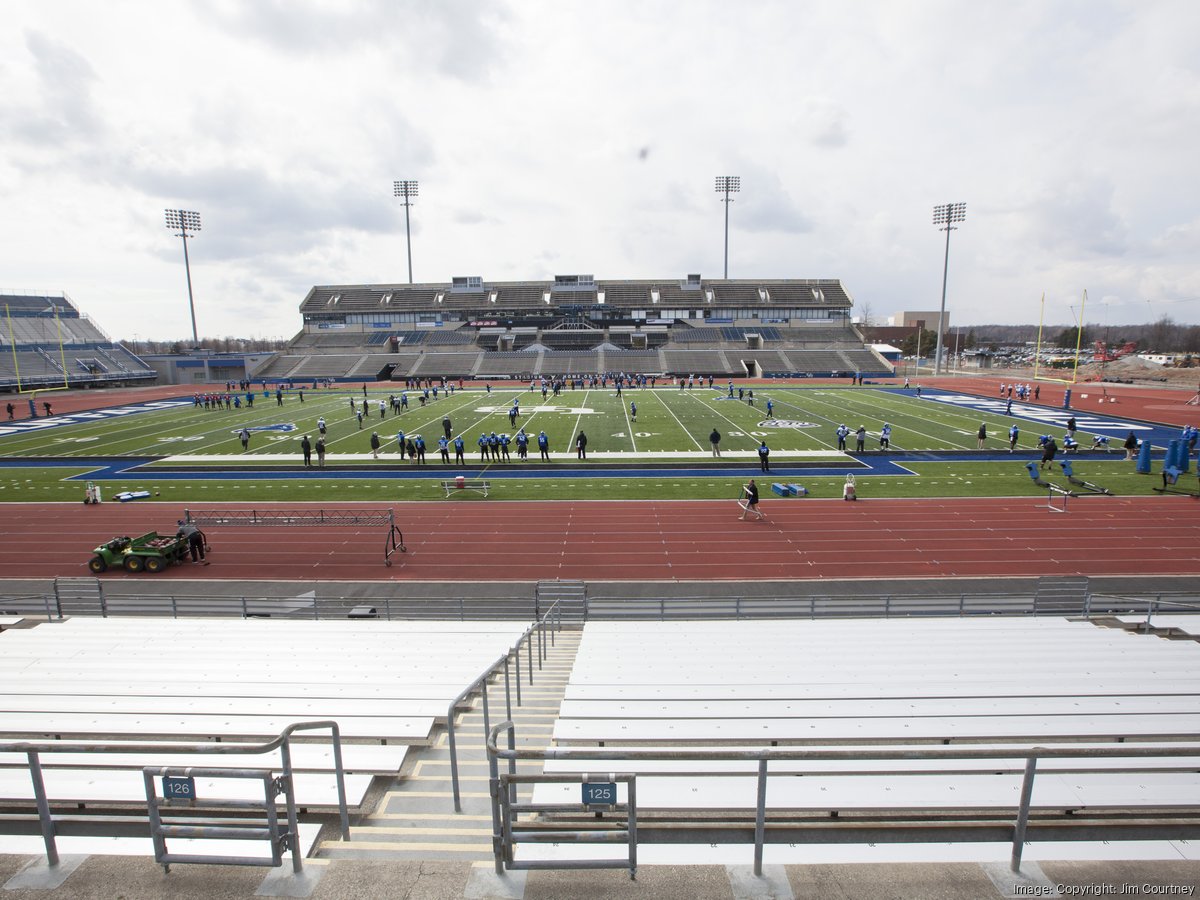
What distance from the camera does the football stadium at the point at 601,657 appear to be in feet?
10.6

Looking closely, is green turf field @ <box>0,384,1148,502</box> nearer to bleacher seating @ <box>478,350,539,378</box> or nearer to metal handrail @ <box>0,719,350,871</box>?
metal handrail @ <box>0,719,350,871</box>

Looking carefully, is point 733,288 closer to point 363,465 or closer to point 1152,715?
point 363,465

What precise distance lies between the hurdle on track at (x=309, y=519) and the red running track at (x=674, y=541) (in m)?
0.38

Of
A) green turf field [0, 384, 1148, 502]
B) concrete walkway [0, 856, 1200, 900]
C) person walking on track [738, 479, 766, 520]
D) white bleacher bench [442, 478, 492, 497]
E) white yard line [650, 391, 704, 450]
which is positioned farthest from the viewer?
white yard line [650, 391, 704, 450]

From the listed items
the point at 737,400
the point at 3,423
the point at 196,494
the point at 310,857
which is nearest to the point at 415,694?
the point at 310,857

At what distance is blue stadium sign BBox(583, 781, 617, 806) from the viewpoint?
3215 millimetres

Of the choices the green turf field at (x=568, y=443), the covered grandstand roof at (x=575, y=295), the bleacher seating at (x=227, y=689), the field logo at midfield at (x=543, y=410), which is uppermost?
the covered grandstand roof at (x=575, y=295)

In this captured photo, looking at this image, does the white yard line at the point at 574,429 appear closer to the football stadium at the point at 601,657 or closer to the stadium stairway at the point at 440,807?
the football stadium at the point at 601,657

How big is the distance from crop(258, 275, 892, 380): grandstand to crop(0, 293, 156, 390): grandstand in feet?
52.7

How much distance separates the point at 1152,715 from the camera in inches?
214

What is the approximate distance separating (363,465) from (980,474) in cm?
2497

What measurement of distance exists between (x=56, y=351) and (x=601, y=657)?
85.0 metres

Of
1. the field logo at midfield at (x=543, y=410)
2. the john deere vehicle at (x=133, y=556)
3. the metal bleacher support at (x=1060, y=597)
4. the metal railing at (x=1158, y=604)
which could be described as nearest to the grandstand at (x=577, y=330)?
the field logo at midfield at (x=543, y=410)

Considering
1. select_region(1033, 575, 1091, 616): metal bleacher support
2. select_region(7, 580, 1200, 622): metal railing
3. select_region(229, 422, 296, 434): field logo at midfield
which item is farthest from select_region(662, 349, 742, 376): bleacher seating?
select_region(1033, 575, 1091, 616): metal bleacher support
